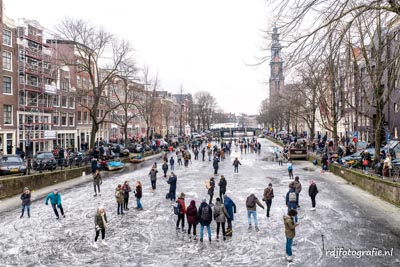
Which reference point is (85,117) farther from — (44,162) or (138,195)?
(138,195)

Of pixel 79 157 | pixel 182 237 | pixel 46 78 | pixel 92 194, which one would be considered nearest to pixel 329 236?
pixel 182 237

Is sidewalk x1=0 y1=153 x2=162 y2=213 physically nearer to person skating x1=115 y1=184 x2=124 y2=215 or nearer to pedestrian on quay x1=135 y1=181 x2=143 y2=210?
person skating x1=115 y1=184 x2=124 y2=215

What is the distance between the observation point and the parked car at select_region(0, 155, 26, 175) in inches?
932

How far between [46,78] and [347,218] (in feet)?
133

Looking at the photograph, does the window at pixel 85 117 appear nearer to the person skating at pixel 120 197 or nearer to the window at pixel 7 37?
the window at pixel 7 37

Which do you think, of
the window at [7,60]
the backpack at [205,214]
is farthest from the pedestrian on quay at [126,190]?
the window at [7,60]

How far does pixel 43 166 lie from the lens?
85.3 ft

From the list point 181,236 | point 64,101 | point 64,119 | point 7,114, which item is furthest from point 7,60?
point 181,236

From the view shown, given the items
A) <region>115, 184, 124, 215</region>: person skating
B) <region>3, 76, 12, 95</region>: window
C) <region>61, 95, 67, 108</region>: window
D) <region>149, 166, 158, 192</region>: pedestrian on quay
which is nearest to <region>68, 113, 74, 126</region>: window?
<region>61, 95, 67, 108</region>: window

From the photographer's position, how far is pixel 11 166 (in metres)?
24.1

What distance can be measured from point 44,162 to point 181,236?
58.8 ft

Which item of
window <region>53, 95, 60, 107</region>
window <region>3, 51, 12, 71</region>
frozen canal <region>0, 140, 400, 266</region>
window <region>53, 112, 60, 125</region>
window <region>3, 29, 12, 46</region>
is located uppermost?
window <region>3, 29, 12, 46</region>

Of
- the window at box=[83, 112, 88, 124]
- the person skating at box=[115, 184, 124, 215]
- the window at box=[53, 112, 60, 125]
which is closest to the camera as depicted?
the person skating at box=[115, 184, 124, 215]

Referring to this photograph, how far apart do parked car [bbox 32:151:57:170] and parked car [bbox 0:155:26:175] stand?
4.10 ft
